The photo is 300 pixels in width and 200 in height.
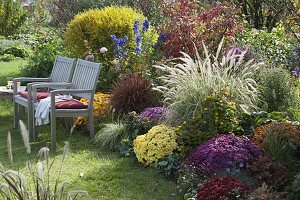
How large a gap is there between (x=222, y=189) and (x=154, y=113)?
254 cm

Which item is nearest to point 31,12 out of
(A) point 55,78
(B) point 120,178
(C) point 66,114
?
(A) point 55,78

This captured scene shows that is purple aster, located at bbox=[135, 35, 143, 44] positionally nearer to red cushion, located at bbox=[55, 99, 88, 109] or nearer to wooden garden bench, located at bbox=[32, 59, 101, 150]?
wooden garden bench, located at bbox=[32, 59, 101, 150]

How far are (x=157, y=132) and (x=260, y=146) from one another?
114cm

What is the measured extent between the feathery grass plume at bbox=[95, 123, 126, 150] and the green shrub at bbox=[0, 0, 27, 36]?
Answer: 13446mm

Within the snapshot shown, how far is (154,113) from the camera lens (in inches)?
273

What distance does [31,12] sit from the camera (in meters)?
23.9

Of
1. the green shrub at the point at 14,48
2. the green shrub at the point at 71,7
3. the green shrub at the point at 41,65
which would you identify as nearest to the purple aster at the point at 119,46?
the green shrub at the point at 41,65

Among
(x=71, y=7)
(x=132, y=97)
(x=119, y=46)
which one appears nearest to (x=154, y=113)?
(x=132, y=97)

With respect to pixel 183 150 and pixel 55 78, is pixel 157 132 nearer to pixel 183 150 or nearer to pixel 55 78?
pixel 183 150

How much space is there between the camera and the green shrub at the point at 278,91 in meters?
6.86

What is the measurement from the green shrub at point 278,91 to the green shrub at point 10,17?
14156 mm

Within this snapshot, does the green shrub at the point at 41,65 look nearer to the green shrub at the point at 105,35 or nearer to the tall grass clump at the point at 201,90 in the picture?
the green shrub at the point at 105,35

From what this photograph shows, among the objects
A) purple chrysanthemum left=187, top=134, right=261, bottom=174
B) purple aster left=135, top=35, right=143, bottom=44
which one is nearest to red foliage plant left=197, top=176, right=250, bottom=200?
purple chrysanthemum left=187, top=134, right=261, bottom=174

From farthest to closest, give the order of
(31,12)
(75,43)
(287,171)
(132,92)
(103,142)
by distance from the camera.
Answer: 1. (31,12)
2. (75,43)
3. (132,92)
4. (103,142)
5. (287,171)
